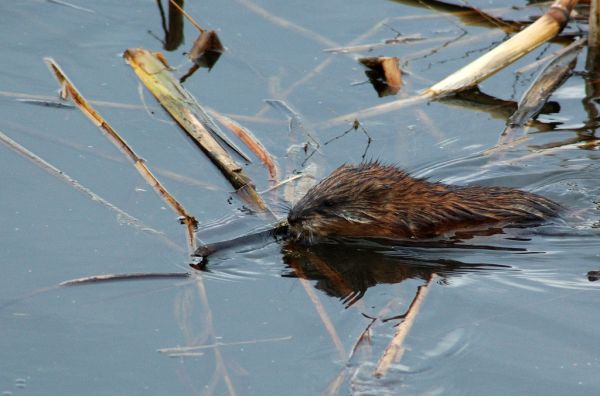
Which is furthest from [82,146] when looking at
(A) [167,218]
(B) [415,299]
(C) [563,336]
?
(C) [563,336]

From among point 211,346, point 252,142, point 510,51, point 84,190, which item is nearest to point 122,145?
point 84,190

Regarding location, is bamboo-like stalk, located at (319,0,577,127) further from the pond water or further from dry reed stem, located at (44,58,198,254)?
dry reed stem, located at (44,58,198,254)

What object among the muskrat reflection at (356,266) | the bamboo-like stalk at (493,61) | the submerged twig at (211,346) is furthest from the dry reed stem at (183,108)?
the submerged twig at (211,346)

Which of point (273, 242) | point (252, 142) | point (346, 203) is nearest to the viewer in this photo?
point (273, 242)

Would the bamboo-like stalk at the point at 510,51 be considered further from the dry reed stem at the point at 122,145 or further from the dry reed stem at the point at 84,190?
the dry reed stem at the point at 84,190

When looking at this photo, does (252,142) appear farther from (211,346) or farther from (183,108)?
(211,346)

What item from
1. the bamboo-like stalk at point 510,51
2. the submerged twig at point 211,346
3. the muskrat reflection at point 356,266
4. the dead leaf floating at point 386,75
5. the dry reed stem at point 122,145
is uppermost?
the bamboo-like stalk at point 510,51

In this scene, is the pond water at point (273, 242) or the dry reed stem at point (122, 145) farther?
the dry reed stem at point (122, 145)
